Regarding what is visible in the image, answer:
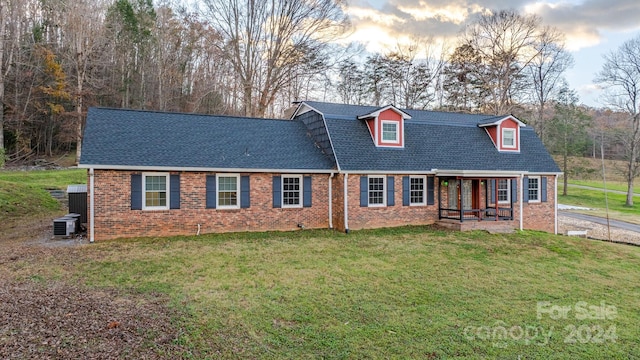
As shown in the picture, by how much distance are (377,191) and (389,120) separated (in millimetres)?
3228

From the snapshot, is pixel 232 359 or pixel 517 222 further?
pixel 517 222

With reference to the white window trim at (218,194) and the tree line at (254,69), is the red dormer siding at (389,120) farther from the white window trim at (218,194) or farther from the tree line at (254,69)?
the tree line at (254,69)

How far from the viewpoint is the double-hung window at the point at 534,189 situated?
17.2 meters

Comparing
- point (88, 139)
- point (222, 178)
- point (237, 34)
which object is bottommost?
point (222, 178)

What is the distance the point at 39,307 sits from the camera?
559 centimetres

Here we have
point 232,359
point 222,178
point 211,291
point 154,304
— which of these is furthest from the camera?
point 222,178

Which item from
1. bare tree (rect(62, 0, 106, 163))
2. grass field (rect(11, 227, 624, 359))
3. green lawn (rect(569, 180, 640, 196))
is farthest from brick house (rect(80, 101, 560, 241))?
green lawn (rect(569, 180, 640, 196))

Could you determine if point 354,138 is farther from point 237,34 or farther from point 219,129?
point 237,34

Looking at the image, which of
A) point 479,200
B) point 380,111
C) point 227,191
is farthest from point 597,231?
point 227,191

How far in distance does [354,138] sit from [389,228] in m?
3.99

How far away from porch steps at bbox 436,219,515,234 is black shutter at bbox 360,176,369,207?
3.45 meters

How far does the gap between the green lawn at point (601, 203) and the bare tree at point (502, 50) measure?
9.83 m

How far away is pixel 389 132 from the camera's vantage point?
621 inches

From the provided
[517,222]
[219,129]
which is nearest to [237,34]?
[219,129]
